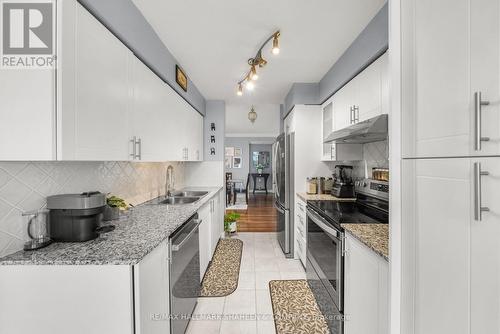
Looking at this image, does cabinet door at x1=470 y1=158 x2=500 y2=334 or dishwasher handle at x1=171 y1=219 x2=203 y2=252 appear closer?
cabinet door at x1=470 y1=158 x2=500 y2=334

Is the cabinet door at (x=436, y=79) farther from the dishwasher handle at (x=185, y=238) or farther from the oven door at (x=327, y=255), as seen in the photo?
the dishwasher handle at (x=185, y=238)

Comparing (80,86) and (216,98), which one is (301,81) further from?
(80,86)

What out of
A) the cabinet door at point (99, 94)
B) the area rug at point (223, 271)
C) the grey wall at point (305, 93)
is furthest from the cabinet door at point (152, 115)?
the grey wall at point (305, 93)

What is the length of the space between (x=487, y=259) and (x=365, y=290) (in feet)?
2.63

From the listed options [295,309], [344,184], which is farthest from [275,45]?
[295,309]

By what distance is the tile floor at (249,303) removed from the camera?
1826mm

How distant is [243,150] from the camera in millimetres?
9781

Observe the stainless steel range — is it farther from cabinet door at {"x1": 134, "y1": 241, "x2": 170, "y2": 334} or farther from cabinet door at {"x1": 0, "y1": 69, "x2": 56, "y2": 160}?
cabinet door at {"x1": 0, "y1": 69, "x2": 56, "y2": 160}

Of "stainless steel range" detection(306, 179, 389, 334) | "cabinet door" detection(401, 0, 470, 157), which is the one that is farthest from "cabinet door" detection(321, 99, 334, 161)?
"cabinet door" detection(401, 0, 470, 157)

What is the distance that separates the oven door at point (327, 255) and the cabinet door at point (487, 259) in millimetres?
924

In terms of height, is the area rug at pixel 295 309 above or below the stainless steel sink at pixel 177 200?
below

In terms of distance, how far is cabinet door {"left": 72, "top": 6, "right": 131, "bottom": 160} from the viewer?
41.3 inches

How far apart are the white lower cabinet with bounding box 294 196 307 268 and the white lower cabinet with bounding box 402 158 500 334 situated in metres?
1.86

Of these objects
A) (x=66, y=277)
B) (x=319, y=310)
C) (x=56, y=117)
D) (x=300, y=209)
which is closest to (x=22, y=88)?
(x=56, y=117)
